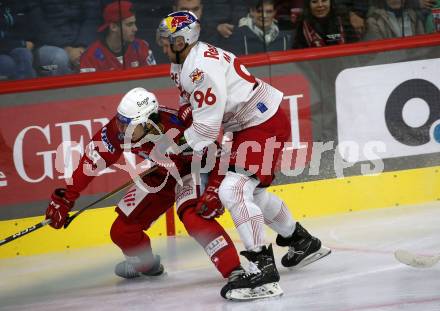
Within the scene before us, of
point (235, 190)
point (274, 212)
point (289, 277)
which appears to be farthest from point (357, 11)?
point (235, 190)

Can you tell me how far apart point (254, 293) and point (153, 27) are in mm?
2275

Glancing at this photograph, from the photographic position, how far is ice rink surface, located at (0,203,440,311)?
4691 millimetres

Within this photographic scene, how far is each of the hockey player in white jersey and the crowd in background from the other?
134cm

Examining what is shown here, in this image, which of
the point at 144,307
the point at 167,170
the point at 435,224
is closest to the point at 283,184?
the point at 435,224

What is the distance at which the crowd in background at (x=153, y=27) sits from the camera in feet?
20.4

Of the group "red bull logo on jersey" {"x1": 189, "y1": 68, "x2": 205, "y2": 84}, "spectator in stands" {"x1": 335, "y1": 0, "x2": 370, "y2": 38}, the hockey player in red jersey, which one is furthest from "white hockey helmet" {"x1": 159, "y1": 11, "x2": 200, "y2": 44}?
"spectator in stands" {"x1": 335, "y1": 0, "x2": 370, "y2": 38}

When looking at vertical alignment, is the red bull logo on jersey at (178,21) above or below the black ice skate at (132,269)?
above

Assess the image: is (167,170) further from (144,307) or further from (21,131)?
(21,131)

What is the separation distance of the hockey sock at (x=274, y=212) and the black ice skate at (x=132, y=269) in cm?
67

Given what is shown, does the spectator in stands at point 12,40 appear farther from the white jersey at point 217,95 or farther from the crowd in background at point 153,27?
the white jersey at point 217,95

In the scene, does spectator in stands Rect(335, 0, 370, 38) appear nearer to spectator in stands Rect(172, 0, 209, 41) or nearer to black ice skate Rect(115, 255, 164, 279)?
spectator in stands Rect(172, 0, 209, 41)

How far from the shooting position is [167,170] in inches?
207

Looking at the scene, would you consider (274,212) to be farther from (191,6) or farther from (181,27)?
(191,6)

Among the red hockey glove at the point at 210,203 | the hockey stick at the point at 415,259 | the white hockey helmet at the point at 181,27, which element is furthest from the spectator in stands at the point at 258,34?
the hockey stick at the point at 415,259
